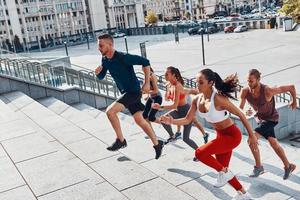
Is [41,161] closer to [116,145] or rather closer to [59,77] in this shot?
[116,145]

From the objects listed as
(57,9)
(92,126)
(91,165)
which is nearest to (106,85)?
(92,126)

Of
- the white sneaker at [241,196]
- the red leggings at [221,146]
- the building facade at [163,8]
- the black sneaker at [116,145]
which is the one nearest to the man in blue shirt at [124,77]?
the black sneaker at [116,145]

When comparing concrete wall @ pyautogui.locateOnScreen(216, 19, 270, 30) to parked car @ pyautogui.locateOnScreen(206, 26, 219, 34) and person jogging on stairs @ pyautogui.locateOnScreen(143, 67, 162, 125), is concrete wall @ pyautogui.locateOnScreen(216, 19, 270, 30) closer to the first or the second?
parked car @ pyautogui.locateOnScreen(206, 26, 219, 34)

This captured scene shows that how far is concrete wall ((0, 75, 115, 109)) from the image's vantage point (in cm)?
1313

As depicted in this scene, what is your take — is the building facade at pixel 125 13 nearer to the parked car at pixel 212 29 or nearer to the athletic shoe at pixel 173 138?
the parked car at pixel 212 29

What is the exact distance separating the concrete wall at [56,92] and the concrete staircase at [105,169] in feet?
14.7

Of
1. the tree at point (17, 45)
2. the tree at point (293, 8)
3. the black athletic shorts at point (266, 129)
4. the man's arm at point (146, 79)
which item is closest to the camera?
the black athletic shorts at point (266, 129)

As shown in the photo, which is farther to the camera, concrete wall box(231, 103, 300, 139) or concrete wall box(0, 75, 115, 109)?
concrete wall box(0, 75, 115, 109)

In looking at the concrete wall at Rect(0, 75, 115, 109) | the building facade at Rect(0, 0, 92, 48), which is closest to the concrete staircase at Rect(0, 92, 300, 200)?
the concrete wall at Rect(0, 75, 115, 109)

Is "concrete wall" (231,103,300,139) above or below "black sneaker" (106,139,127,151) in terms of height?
below

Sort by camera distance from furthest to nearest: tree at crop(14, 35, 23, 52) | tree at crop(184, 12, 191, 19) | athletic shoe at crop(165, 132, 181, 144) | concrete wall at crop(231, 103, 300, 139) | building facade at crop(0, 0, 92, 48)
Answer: tree at crop(184, 12, 191, 19)
building facade at crop(0, 0, 92, 48)
tree at crop(14, 35, 23, 52)
concrete wall at crop(231, 103, 300, 139)
athletic shoe at crop(165, 132, 181, 144)

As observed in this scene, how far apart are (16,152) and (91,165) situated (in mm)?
1745

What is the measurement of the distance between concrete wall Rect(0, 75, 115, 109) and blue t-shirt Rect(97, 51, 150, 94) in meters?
7.31

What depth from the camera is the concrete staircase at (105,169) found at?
202 inches
